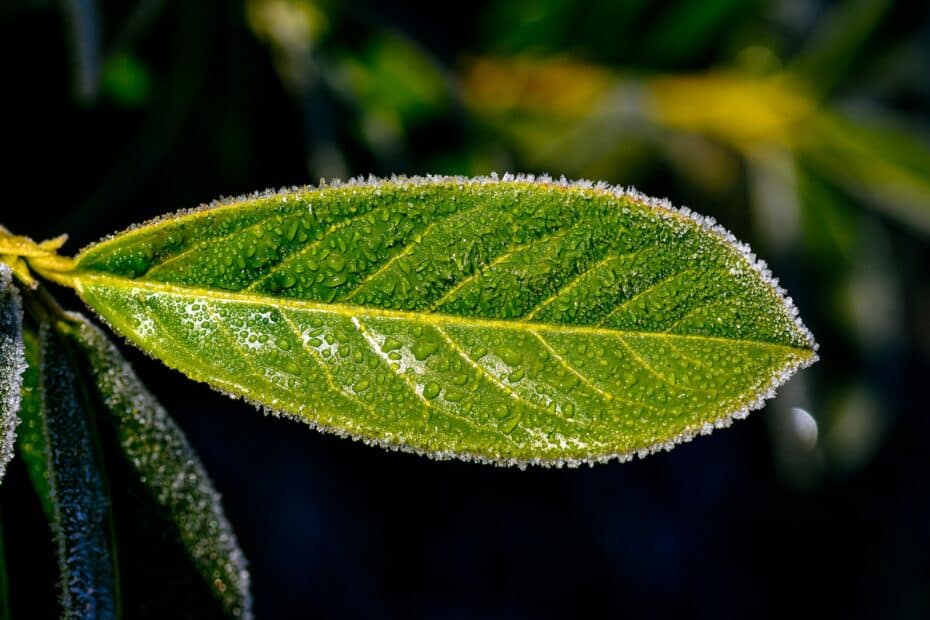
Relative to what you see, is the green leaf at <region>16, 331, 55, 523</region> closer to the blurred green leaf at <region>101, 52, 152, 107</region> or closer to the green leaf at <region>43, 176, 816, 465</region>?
the green leaf at <region>43, 176, 816, 465</region>

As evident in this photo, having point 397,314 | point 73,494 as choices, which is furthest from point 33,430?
point 397,314

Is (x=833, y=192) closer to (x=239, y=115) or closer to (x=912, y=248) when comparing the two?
(x=912, y=248)

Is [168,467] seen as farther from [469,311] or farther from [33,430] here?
[469,311]

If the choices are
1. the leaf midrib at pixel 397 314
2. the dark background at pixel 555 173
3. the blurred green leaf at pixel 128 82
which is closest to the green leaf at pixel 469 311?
the leaf midrib at pixel 397 314

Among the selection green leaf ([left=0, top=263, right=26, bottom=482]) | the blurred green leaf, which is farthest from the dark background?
green leaf ([left=0, top=263, right=26, bottom=482])

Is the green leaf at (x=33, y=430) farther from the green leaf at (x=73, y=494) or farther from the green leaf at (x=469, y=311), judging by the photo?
the green leaf at (x=469, y=311)
